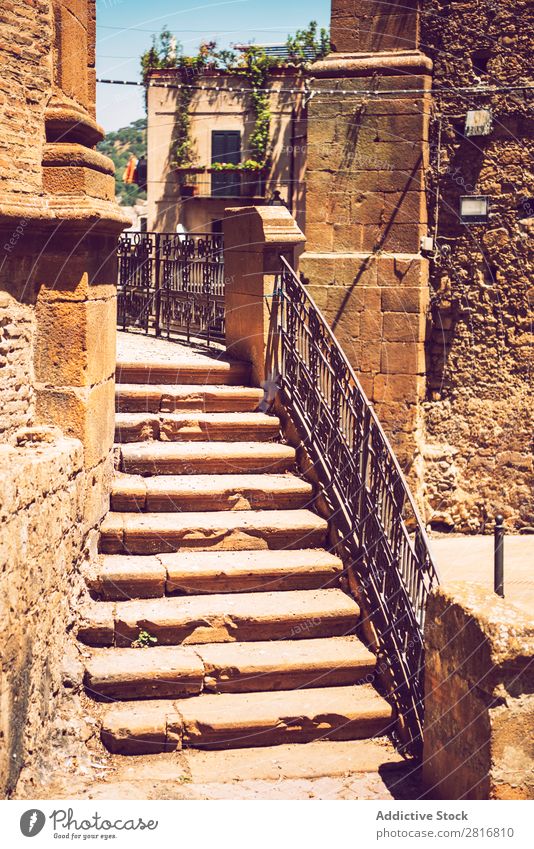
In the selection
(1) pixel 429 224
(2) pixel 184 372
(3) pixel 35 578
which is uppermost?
(1) pixel 429 224

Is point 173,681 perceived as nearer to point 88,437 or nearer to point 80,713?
point 80,713

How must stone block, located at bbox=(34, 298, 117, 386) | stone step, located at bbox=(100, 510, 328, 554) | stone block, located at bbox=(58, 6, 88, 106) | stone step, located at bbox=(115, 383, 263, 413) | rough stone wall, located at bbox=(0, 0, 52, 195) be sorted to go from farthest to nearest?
1. stone step, located at bbox=(115, 383, 263, 413)
2. stone step, located at bbox=(100, 510, 328, 554)
3. stone block, located at bbox=(58, 6, 88, 106)
4. stone block, located at bbox=(34, 298, 117, 386)
5. rough stone wall, located at bbox=(0, 0, 52, 195)

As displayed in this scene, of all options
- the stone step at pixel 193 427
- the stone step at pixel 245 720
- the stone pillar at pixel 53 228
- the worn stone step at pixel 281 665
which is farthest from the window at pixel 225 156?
the stone step at pixel 245 720

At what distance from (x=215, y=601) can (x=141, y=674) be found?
33.4 inches

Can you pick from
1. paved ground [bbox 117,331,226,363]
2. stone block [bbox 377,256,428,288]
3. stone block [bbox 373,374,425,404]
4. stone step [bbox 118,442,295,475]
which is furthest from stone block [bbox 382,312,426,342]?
stone step [bbox 118,442,295,475]

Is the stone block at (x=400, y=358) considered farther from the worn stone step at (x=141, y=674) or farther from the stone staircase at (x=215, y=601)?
the worn stone step at (x=141, y=674)

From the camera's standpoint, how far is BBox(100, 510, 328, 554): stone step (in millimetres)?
7430

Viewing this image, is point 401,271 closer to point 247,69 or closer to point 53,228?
point 53,228

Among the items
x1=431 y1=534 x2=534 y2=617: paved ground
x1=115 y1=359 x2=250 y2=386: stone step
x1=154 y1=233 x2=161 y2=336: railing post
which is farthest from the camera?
x1=154 y1=233 x2=161 y2=336: railing post

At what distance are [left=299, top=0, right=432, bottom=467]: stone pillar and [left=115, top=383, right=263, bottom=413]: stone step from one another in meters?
3.02

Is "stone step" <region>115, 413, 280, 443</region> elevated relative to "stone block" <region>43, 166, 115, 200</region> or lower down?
lower down

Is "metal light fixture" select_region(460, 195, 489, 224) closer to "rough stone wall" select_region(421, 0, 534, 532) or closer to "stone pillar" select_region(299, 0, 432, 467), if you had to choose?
"rough stone wall" select_region(421, 0, 534, 532)

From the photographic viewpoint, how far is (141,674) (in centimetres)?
646

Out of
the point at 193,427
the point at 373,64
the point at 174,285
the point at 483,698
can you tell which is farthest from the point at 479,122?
the point at 483,698
